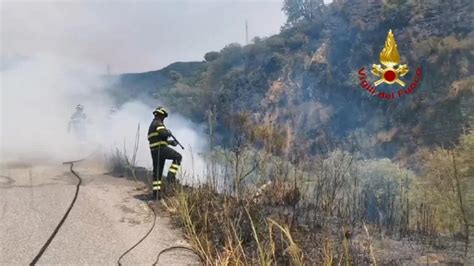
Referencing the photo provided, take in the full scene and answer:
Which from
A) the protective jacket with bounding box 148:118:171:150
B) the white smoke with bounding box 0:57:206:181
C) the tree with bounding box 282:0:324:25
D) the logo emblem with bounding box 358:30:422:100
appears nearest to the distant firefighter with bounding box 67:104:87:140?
the white smoke with bounding box 0:57:206:181

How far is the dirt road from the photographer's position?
16.4 feet

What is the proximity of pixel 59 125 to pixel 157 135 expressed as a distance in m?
16.5

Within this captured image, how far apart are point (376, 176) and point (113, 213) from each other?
30.6 feet

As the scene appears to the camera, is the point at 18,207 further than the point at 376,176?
No

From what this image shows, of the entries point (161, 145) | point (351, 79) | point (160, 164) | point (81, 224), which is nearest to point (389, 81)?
point (351, 79)

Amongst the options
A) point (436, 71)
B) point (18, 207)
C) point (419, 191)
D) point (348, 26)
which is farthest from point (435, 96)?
point (18, 207)

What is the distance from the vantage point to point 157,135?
7758 mm

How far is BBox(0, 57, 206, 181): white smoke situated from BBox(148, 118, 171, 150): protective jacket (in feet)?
2.25

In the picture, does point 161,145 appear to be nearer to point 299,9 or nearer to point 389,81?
point 389,81

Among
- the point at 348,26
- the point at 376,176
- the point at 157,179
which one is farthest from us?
the point at 348,26

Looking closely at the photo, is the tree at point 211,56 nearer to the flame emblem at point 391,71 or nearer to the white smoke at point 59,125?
the white smoke at point 59,125

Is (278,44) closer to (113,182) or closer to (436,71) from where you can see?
(436,71)

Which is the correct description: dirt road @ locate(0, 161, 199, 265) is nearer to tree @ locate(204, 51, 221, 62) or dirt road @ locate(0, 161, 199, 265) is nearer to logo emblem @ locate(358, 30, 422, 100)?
logo emblem @ locate(358, 30, 422, 100)

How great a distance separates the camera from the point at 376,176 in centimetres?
1395
